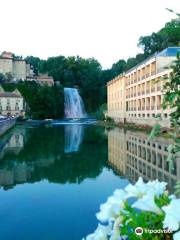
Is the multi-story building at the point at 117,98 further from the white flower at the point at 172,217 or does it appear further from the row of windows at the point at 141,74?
the white flower at the point at 172,217

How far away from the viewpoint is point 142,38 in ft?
214

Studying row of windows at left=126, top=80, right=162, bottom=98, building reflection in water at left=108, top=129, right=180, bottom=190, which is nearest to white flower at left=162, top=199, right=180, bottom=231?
building reflection in water at left=108, top=129, right=180, bottom=190

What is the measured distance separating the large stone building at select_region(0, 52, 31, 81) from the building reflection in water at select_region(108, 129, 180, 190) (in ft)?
177

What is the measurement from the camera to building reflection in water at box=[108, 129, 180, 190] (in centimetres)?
1277

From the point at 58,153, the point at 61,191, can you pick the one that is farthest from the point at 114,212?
the point at 58,153

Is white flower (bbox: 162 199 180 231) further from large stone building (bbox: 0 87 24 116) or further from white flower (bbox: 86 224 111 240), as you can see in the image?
large stone building (bbox: 0 87 24 116)

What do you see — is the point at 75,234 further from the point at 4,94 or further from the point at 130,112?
the point at 4,94

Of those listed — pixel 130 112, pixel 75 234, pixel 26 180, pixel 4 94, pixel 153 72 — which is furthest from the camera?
pixel 4 94

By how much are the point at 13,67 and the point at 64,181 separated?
65.2m

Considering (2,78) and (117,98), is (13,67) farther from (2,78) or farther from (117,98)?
(117,98)

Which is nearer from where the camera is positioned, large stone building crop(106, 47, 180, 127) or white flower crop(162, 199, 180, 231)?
white flower crop(162, 199, 180, 231)

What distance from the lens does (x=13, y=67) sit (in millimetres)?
75562

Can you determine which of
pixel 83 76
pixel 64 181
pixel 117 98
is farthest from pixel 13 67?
pixel 64 181

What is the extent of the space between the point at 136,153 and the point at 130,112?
24068 millimetres
